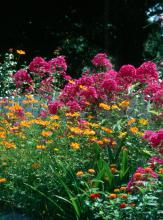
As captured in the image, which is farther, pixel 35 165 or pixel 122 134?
pixel 122 134

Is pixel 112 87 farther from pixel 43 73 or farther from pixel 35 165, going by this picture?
pixel 43 73

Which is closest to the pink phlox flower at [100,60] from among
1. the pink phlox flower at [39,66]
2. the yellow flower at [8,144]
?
the pink phlox flower at [39,66]

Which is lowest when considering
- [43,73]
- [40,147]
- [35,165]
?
[35,165]

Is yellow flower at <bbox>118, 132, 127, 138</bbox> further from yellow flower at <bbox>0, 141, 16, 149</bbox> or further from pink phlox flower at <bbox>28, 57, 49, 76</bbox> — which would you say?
pink phlox flower at <bbox>28, 57, 49, 76</bbox>

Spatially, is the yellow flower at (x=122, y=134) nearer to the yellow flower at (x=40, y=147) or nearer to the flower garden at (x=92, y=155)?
the flower garden at (x=92, y=155)

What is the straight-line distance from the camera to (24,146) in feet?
19.2

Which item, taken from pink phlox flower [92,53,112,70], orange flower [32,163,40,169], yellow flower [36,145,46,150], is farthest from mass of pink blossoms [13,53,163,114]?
orange flower [32,163,40,169]

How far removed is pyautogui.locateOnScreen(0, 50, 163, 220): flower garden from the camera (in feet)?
14.3

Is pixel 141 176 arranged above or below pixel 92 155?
below

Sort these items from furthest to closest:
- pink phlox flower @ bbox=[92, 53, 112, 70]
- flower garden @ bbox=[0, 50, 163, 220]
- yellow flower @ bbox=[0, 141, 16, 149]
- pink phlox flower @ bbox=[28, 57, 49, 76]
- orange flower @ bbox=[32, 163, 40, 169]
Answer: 1. pink phlox flower @ bbox=[28, 57, 49, 76]
2. pink phlox flower @ bbox=[92, 53, 112, 70]
3. yellow flower @ bbox=[0, 141, 16, 149]
4. orange flower @ bbox=[32, 163, 40, 169]
5. flower garden @ bbox=[0, 50, 163, 220]

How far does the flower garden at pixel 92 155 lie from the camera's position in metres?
4.36

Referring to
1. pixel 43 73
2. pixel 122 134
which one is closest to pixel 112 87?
pixel 122 134

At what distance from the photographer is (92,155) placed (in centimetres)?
558

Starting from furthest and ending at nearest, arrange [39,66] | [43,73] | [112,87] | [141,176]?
1. [43,73]
2. [39,66]
3. [112,87]
4. [141,176]
